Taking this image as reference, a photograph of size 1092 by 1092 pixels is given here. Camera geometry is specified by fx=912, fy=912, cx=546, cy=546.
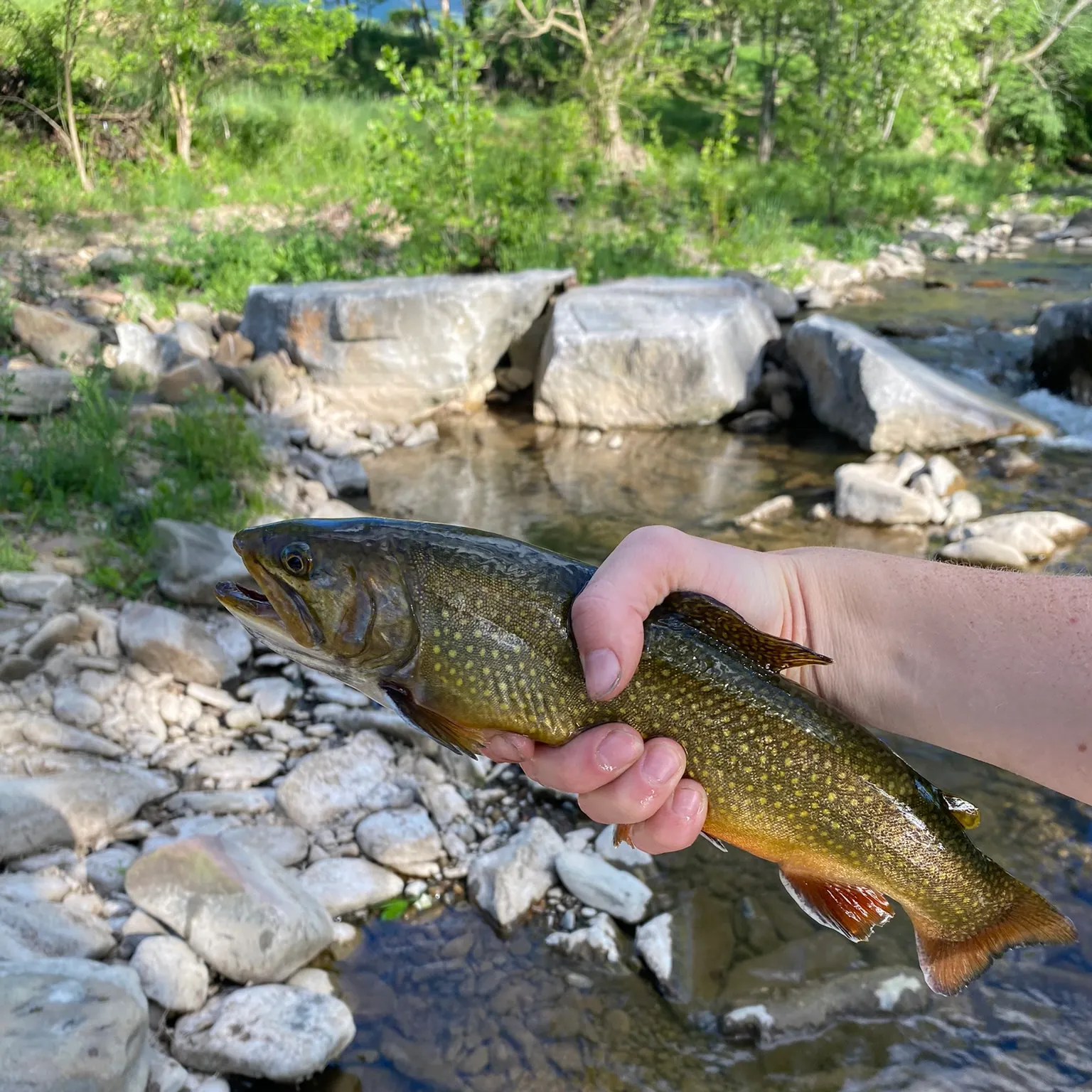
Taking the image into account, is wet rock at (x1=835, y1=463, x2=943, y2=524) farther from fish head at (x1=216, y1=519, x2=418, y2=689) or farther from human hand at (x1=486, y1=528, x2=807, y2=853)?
fish head at (x1=216, y1=519, x2=418, y2=689)

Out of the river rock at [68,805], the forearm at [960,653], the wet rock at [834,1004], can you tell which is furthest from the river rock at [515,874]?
the forearm at [960,653]

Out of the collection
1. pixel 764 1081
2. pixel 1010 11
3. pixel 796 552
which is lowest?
pixel 764 1081

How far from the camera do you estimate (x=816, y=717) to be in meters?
2.51

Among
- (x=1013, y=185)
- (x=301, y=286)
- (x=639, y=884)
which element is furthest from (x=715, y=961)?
(x=1013, y=185)

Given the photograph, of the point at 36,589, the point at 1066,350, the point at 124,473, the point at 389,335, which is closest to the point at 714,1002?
the point at 36,589

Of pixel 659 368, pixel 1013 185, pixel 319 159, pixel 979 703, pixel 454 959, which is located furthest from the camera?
pixel 1013 185

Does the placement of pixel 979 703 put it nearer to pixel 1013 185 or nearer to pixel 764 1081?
pixel 764 1081

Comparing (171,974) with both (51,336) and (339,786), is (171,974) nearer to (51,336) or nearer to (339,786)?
(339,786)

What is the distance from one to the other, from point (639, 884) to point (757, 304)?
34.3 feet

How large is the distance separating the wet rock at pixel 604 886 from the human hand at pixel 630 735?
1.78 metres

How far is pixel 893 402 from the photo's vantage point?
10688 millimetres

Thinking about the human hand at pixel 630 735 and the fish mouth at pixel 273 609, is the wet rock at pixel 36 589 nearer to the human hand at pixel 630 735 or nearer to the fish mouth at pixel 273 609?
the fish mouth at pixel 273 609

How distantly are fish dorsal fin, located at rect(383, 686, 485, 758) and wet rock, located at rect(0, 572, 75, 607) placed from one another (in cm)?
422

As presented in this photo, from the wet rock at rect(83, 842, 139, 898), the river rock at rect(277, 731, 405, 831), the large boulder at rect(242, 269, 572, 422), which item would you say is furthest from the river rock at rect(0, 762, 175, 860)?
the large boulder at rect(242, 269, 572, 422)
